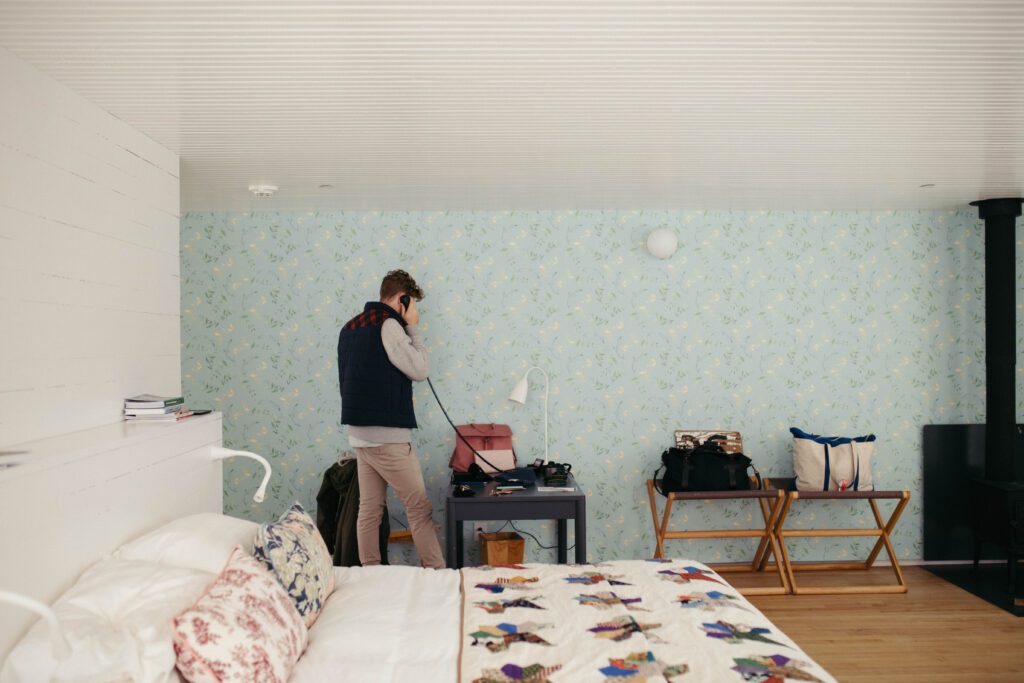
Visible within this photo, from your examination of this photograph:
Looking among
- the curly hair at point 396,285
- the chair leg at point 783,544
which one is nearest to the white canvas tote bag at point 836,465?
the chair leg at point 783,544

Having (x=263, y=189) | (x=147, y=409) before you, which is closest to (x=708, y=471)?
(x=263, y=189)

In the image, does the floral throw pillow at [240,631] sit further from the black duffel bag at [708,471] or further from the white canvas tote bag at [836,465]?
the white canvas tote bag at [836,465]

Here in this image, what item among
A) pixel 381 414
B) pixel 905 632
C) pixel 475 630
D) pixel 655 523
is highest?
pixel 381 414

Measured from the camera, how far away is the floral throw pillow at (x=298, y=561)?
2.23m

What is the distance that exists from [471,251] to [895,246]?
2.55 metres

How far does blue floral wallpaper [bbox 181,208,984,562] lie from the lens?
462 centimetres

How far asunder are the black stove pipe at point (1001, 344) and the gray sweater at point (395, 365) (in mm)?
3190

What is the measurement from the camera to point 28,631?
6.10 feet

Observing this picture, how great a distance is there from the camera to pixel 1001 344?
4461mm

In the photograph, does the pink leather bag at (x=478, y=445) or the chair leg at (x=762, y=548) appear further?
the chair leg at (x=762, y=548)

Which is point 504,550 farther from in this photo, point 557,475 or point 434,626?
point 434,626

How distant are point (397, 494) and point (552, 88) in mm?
2206

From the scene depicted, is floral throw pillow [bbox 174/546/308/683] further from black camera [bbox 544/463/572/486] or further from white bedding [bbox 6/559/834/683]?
black camera [bbox 544/463/572/486]

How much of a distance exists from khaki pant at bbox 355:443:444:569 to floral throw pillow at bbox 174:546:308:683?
176cm
